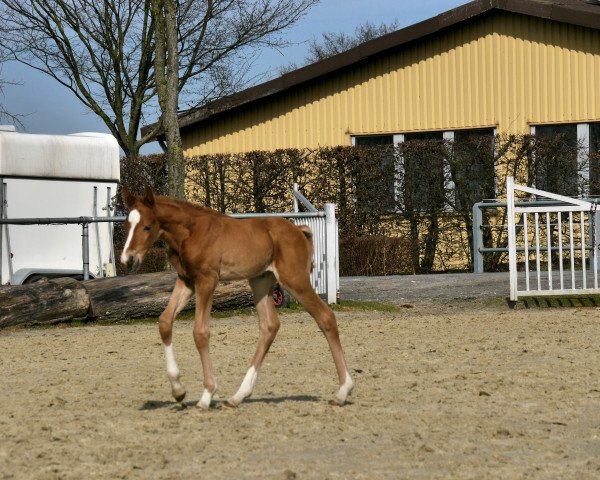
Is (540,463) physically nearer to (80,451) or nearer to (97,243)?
(80,451)

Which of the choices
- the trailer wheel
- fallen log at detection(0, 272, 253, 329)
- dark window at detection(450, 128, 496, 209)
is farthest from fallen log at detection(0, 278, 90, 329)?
dark window at detection(450, 128, 496, 209)

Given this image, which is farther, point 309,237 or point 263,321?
point 309,237

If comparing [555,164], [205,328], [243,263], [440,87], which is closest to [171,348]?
[205,328]

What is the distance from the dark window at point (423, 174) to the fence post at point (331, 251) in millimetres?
7685

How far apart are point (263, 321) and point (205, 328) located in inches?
21.9

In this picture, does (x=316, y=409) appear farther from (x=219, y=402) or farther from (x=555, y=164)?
(x=555, y=164)

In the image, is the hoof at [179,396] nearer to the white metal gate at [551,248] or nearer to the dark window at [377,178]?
the white metal gate at [551,248]

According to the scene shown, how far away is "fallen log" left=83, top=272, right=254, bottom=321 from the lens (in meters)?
16.0

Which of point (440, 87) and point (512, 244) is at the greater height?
point (440, 87)

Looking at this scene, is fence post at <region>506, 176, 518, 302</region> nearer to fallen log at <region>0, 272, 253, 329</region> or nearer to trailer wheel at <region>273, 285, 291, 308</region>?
trailer wheel at <region>273, 285, 291, 308</region>

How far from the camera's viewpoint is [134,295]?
16.1m

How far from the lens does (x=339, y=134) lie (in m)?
27.8

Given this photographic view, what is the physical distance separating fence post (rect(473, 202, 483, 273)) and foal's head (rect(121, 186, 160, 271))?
1507 cm

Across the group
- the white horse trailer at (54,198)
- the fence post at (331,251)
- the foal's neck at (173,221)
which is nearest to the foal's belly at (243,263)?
the foal's neck at (173,221)
